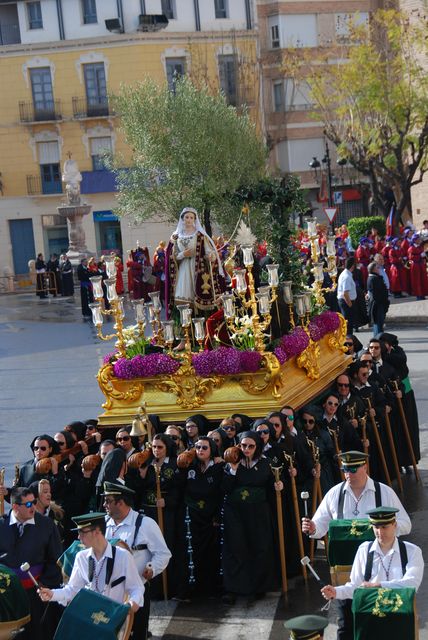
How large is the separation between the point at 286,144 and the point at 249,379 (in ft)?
A: 131

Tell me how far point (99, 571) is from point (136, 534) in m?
0.85

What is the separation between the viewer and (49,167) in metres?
51.0

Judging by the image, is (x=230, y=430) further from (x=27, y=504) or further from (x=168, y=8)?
(x=168, y=8)

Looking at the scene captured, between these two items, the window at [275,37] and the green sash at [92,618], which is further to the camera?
the window at [275,37]

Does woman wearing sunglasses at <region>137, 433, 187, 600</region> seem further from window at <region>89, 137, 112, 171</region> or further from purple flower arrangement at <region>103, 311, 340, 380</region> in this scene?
window at <region>89, 137, 112, 171</region>

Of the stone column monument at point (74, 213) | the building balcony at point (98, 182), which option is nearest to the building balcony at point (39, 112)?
the building balcony at point (98, 182)

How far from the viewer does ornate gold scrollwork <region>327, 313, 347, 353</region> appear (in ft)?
48.7

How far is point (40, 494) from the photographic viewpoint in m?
9.34

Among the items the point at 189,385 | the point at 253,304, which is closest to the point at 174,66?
the point at 253,304

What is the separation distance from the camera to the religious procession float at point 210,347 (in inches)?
481

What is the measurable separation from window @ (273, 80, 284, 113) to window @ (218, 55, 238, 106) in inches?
98.4

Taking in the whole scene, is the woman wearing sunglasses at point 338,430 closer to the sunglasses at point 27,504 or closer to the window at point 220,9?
the sunglasses at point 27,504

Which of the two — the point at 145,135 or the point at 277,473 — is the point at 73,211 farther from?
A: the point at 277,473

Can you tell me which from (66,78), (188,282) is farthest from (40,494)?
(66,78)
